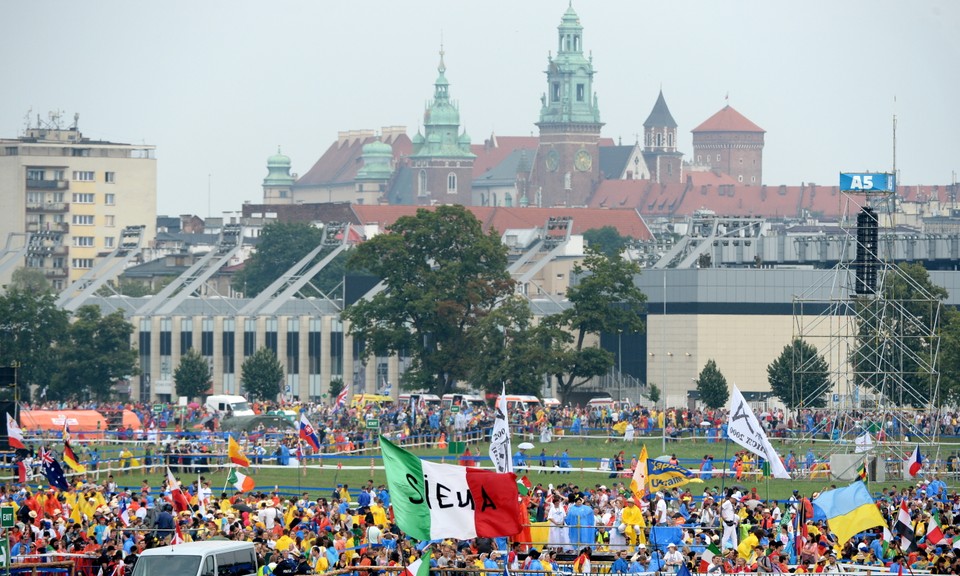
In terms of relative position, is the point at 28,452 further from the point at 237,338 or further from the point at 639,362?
the point at 237,338

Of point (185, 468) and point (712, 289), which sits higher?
point (712, 289)

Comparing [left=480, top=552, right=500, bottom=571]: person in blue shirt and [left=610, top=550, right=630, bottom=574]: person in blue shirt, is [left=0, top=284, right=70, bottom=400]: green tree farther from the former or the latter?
[left=610, top=550, right=630, bottom=574]: person in blue shirt

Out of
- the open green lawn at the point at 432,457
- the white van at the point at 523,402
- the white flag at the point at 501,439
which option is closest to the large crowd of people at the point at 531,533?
the white flag at the point at 501,439

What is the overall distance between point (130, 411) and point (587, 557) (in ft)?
165

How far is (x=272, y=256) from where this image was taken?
178000 mm

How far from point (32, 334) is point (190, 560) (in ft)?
240

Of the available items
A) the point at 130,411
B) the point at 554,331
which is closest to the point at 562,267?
the point at 554,331

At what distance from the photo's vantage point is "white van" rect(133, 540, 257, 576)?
85.8 ft

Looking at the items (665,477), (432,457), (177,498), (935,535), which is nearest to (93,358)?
(432,457)

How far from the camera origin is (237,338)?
111062 mm

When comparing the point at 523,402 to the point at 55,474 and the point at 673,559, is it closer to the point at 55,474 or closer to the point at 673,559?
the point at 55,474

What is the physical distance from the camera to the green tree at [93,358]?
95.3 meters

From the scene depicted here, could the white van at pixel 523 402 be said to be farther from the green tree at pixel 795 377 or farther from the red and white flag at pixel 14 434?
the red and white flag at pixel 14 434

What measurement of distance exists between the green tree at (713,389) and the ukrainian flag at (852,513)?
52.3m
